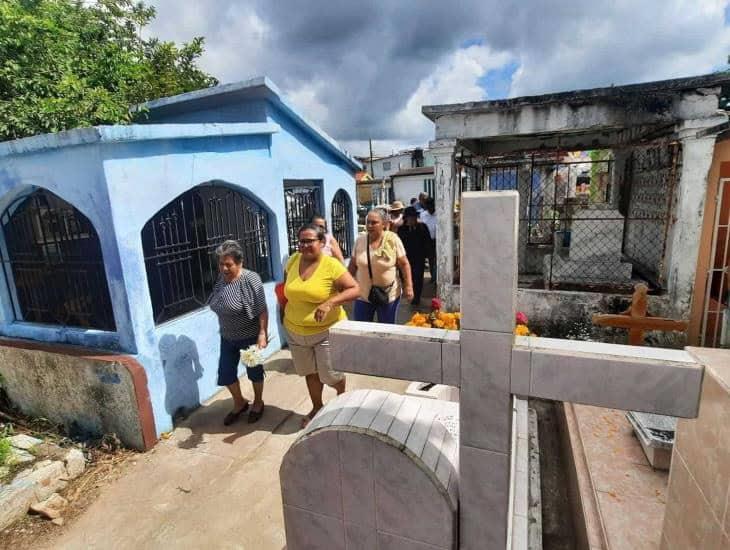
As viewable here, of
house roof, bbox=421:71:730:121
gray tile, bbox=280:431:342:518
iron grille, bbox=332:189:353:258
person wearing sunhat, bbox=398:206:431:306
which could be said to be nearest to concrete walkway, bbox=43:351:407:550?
gray tile, bbox=280:431:342:518

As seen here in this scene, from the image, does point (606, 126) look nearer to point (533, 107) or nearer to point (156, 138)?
point (533, 107)

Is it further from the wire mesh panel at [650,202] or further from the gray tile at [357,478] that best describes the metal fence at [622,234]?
the gray tile at [357,478]

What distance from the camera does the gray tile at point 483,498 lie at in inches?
46.3

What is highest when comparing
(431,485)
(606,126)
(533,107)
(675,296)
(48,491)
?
(533,107)

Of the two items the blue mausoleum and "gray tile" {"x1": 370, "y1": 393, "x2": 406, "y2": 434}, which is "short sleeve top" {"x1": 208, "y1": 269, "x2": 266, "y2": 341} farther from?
"gray tile" {"x1": 370, "y1": 393, "x2": 406, "y2": 434}

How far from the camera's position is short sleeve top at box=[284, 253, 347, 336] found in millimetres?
3303

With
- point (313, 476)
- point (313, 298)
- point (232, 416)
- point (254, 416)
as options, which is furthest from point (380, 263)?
point (313, 476)

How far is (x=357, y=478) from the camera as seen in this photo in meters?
1.36

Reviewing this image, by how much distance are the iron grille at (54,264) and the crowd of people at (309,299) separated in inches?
48.7

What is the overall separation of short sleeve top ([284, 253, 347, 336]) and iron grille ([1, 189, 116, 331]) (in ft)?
6.11

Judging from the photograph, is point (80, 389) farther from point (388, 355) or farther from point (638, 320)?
point (638, 320)

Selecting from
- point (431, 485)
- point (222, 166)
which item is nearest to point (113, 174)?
point (222, 166)

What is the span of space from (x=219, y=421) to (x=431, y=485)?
3316mm

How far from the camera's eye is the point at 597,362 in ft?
3.35
